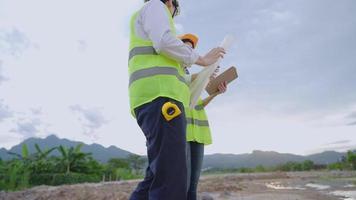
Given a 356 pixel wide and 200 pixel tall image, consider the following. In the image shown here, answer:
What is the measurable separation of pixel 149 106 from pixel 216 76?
86cm

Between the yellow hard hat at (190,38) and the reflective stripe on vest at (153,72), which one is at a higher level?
the yellow hard hat at (190,38)

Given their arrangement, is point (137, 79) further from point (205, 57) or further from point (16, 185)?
point (16, 185)

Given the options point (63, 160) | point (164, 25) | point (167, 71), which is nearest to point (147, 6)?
point (164, 25)

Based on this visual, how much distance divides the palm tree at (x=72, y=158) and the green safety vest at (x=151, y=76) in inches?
920

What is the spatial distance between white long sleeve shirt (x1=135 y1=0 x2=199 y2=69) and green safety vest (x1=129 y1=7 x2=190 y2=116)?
4 centimetres

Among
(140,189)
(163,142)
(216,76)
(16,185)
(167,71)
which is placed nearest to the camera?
(163,142)

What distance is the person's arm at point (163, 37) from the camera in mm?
1929

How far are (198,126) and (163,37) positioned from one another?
3.51ft

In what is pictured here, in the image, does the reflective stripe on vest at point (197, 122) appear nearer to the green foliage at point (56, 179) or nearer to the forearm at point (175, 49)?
the forearm at point (175, 49)

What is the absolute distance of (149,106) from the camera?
186cm

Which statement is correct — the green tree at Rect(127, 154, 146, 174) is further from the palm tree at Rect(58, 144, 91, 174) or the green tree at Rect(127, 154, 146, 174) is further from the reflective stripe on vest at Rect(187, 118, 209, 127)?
the reflective stripe on vest at Rect(187, 118, 209, 127)

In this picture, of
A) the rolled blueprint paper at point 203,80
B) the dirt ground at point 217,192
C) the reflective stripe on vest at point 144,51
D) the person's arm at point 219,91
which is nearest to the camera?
the reflective stripe on vest at point 144,51

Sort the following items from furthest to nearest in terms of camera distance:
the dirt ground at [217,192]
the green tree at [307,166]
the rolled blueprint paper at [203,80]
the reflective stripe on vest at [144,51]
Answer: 1. the green tree at [307,166]
2. the dirt ground at [217,192]
3. the rolled blueprint paper at [203,80]
4. the reflective stripe on vest at [144,51]

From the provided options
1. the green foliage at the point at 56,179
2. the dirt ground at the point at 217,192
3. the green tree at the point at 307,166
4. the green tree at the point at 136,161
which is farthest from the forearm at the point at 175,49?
the green tree at the point at 136,161
